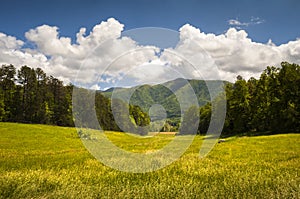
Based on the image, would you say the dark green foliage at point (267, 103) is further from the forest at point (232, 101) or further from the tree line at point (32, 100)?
the tree line at point (32, 100)

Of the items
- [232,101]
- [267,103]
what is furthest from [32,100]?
[267,103]

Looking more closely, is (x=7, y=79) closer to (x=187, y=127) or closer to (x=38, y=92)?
(x=38, y=92)

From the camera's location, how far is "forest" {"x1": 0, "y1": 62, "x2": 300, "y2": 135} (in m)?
60.8

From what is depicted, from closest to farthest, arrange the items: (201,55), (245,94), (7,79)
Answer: (201,55) < (245,94) < (7,79)

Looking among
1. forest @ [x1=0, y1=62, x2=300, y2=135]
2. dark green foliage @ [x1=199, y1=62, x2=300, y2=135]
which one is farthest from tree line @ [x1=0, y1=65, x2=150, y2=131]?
dark green foliage @ [x1=199, y1=62, x2=300, y2=135]

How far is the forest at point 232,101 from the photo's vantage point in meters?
60.8

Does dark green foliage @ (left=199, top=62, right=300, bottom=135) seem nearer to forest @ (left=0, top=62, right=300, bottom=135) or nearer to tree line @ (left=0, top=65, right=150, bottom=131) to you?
forest @ (left=0, top=62, right=300, bottom=135)

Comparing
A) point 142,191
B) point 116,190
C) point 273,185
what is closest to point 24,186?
point 116,190

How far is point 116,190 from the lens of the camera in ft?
31.3

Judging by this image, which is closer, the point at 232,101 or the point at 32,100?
the point at 232,101

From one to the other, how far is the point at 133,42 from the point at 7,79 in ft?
277

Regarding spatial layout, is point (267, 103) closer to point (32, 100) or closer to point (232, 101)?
point (232, 101)

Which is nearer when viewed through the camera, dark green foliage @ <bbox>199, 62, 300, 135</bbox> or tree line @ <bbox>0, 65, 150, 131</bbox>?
dark green foliage @ <bbox>199, 62, 300, 135</bbox>

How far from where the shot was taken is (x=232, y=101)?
74375 mm
